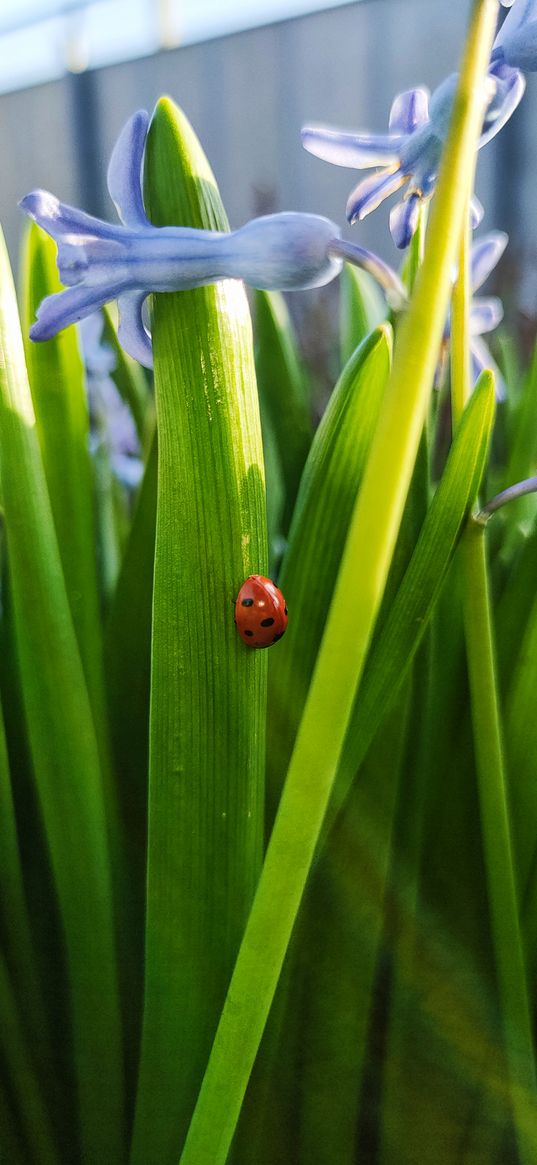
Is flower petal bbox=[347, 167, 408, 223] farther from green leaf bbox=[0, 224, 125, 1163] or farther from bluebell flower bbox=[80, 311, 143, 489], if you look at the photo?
bluebell flower bbox=[80, 311, 143, 489]

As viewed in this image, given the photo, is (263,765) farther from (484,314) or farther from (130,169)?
(484,314)

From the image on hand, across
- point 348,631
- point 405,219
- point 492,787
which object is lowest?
point 492,787

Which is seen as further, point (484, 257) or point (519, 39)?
point (484, 257)

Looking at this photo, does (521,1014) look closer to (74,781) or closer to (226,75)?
(74,781)

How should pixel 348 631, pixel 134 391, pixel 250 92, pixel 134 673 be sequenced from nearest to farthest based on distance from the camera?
pixel 348 631 < pixel 134 673 < pixel 134 391 < pixel 250 92

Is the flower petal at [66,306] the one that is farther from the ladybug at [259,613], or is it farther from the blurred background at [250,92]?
the blurred background at [250,92]

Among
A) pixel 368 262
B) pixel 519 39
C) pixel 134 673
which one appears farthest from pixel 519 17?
pixel 134 673

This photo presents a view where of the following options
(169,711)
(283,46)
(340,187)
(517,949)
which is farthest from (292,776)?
(283,46)

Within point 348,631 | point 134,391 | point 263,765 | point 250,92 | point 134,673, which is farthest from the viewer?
point 250,92

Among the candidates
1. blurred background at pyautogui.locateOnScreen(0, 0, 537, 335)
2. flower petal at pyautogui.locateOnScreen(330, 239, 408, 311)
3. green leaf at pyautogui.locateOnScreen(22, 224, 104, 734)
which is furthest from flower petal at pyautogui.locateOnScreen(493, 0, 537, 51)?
blurred background at pyautogui.locateOnScreen(0, 0, 537, 335)
